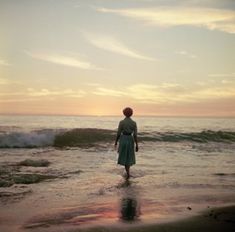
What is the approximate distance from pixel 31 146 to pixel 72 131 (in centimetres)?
558

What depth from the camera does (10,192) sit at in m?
8.98

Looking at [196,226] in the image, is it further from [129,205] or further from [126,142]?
[126,142]

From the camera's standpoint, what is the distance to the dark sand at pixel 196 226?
18.9 feet

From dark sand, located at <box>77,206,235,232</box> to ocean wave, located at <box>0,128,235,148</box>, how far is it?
746 inches

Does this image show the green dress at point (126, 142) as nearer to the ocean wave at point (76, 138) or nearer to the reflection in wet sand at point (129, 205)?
the reflection in wet sand at point (129, 205)

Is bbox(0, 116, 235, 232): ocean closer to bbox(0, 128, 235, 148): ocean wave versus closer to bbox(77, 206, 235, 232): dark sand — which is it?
bbox(77, 206, 235, 232): dark sand

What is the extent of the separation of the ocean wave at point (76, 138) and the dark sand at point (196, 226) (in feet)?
62.1

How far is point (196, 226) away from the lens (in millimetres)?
5992

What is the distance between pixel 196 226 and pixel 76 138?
2250 cm

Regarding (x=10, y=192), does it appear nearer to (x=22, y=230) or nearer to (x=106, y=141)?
(x=22, y=230)

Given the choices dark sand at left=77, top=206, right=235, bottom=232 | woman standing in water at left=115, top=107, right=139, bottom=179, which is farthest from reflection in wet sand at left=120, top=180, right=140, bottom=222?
woman standing in water at left=115, top=107, right=139, bottom=179

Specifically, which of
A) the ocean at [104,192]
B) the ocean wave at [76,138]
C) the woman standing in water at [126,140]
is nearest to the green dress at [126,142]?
the woman standing in water at [126,140]

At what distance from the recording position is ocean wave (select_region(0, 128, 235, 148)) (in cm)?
2508

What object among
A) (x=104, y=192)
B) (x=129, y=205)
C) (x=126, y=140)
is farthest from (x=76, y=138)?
(x=129, y=205)
